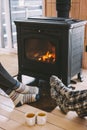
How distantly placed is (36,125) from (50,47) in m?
0.94

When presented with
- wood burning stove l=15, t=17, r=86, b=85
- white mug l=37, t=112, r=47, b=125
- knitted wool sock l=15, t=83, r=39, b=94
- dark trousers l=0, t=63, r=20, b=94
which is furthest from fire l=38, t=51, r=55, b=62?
white mug l=37, t=112, r=47, b=125

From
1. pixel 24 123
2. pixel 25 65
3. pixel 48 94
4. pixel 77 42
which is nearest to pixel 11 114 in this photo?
pixel 24 123

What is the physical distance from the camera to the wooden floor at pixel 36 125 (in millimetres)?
1727

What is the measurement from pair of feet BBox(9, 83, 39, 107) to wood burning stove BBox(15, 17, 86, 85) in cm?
33

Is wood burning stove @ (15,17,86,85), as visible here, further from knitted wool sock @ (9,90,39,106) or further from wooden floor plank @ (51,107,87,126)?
wooden floor plank @ (51,107,87,126)

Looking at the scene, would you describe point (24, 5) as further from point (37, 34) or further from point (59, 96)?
point (59, 96)

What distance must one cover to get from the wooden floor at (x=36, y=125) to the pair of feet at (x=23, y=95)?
62mm

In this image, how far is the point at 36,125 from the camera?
1.75m

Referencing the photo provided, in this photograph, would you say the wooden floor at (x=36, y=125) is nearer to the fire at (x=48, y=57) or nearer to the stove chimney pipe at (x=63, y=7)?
the fire at (x=48, y=57)

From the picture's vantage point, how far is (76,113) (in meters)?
1.91

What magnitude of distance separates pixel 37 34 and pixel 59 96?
802 millimetres

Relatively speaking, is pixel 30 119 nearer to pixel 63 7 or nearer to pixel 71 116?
pixel 71 116

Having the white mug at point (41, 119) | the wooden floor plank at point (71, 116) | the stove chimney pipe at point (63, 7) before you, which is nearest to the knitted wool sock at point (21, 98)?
the wooden floor plank at point (71, 116)

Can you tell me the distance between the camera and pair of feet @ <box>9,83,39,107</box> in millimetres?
2062
